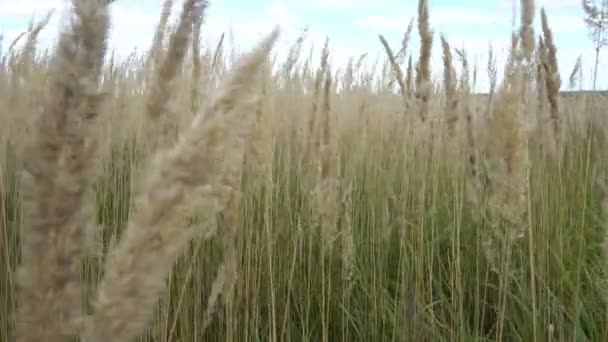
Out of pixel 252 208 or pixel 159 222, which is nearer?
pixel 159 222

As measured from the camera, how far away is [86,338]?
1.36ft

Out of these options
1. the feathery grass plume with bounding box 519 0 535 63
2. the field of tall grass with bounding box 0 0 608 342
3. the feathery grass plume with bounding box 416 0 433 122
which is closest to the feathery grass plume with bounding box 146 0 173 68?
the field of tall grass with bounding box 0 0 608 342

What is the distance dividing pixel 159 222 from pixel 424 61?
4.35ft

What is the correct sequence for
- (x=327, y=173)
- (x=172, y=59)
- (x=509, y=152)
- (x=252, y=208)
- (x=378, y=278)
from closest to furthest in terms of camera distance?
(x=172, y=59), (x=509, y=152), (x=327, y=173), (x=252, y=208), (x=378, y=278)

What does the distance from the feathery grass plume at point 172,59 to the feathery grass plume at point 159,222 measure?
0.20 meters

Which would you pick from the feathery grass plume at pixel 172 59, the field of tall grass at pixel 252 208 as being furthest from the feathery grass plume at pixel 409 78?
the feathery grass plume at pixel 172 59

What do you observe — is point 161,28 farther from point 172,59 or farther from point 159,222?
point 159,222

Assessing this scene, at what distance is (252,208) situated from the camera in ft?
5.74

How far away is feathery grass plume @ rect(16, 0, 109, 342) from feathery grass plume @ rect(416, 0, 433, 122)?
128 centimetres

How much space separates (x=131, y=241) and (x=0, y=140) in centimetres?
207

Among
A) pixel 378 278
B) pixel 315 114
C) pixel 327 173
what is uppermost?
pixel 315 114

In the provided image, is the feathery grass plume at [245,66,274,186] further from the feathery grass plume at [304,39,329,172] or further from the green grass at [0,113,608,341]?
the feathery grass plume at [304,39,329,172]

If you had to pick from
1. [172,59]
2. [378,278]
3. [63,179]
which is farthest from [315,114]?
[63,179]

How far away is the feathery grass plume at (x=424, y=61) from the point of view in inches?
62.8
